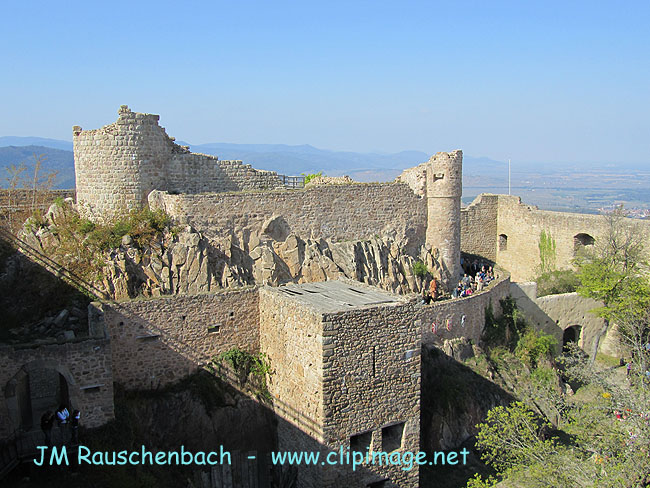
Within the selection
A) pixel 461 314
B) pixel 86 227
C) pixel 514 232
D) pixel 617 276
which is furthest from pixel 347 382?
pixel 514 232

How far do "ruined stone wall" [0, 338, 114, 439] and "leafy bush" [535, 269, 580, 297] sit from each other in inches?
822

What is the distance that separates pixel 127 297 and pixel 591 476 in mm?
12252

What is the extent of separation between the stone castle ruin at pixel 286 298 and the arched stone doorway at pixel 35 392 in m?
0.07

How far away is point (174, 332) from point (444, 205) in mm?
12957

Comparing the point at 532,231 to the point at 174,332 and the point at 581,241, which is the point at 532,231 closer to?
the point at 581,241

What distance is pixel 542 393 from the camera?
2020 centimetres

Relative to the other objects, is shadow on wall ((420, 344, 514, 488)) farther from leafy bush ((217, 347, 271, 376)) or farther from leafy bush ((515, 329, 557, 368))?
leafy bush ((217, 347, 271, 376))

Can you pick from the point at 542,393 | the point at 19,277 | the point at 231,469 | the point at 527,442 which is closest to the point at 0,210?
the point at 19,277

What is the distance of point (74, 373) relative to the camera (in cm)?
1288

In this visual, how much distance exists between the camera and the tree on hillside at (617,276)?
24484 millimetres

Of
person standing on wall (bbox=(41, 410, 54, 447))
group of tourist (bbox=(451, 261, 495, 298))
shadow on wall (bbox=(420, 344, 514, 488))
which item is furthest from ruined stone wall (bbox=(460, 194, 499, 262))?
person standing on wall (bbox=(41, 410, 54, 447))

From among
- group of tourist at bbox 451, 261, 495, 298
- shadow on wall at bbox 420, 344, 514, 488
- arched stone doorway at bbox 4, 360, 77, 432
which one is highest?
group of tourist at bbox 451, 261, 495, 298

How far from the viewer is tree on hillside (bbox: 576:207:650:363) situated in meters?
24.5

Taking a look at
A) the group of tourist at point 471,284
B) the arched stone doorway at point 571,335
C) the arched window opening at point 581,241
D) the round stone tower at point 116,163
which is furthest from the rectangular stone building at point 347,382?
the arched window opening at point 581,241
